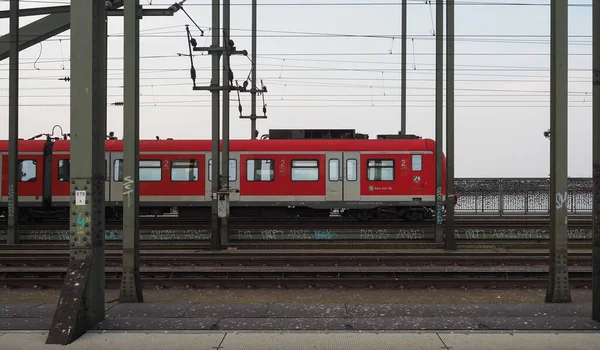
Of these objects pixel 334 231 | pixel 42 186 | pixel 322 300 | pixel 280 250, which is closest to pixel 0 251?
pixel 42 186

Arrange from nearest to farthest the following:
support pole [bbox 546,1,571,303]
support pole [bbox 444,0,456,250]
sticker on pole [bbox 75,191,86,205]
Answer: sticker on pole [bbox 75,191,86,205]
support pole [bbox 546,1,571,303]
support pole [bbox 444,0,456,250]

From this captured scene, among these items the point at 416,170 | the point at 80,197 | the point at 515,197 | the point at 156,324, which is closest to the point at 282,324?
the point at 156,324

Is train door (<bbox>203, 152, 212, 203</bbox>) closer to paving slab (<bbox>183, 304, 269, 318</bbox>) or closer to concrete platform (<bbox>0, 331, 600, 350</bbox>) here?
paving slab (<bbox>183, 304, 269, 318</bbox>)

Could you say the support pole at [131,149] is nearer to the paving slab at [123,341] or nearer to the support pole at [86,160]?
the support pole at [86,160]

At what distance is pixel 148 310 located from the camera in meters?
7.63

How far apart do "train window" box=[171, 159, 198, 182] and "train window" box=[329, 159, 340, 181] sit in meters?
4.98

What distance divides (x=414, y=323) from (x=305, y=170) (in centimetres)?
1439

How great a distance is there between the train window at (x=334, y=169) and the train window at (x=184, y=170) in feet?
16.3

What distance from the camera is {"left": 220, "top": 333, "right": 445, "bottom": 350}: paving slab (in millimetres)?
5742

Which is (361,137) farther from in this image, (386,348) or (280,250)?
(386,348)

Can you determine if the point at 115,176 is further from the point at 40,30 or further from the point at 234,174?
the point at 40,30

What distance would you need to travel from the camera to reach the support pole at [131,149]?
8.52 meters

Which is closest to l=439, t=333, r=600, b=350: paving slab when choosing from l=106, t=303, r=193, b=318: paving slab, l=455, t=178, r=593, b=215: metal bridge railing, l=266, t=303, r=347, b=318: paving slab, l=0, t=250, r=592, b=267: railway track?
l=266, t=303, r=347, b=318: paving slab

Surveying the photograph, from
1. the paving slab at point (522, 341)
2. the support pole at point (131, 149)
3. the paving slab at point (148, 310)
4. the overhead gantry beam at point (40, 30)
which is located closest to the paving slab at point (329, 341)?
the paving slab at point (522, 341)
